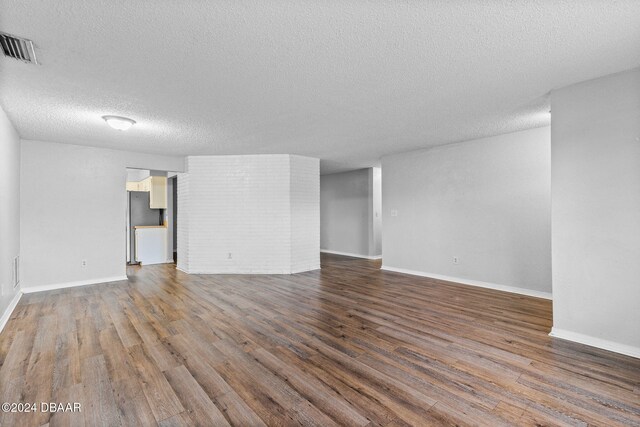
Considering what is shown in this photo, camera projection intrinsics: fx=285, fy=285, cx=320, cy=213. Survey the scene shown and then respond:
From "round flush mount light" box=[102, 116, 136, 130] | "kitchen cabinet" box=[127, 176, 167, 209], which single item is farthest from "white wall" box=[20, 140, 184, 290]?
"round flush mount light" box=[102, 116, 136, 130]

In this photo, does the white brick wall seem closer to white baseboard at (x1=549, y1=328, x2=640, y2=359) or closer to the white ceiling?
the white ceiling

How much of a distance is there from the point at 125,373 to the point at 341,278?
13.3ft

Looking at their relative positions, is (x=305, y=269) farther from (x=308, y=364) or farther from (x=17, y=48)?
(x=17, y=48)

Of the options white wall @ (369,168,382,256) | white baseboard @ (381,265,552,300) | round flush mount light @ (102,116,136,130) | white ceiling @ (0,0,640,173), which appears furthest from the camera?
white wall @ (369,168,382,256)

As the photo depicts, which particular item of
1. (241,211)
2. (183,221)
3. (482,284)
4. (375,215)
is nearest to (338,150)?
(241,211)

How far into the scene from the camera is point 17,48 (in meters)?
2.13

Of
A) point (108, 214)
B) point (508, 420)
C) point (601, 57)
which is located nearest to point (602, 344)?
point (508, 420)

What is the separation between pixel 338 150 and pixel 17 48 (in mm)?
4665

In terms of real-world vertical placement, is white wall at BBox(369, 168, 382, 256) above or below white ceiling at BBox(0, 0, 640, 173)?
below

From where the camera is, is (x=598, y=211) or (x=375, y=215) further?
(x=375, y=215)

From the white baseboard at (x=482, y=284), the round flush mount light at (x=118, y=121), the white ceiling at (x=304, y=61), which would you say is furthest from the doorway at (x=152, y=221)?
the white baseboard at (x=482, y=284)

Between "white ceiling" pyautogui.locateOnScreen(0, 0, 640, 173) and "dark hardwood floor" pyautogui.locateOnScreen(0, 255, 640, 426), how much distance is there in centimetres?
257

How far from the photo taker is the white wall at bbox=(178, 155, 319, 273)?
633 cm

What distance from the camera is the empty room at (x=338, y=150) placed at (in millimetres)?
A: 1901
